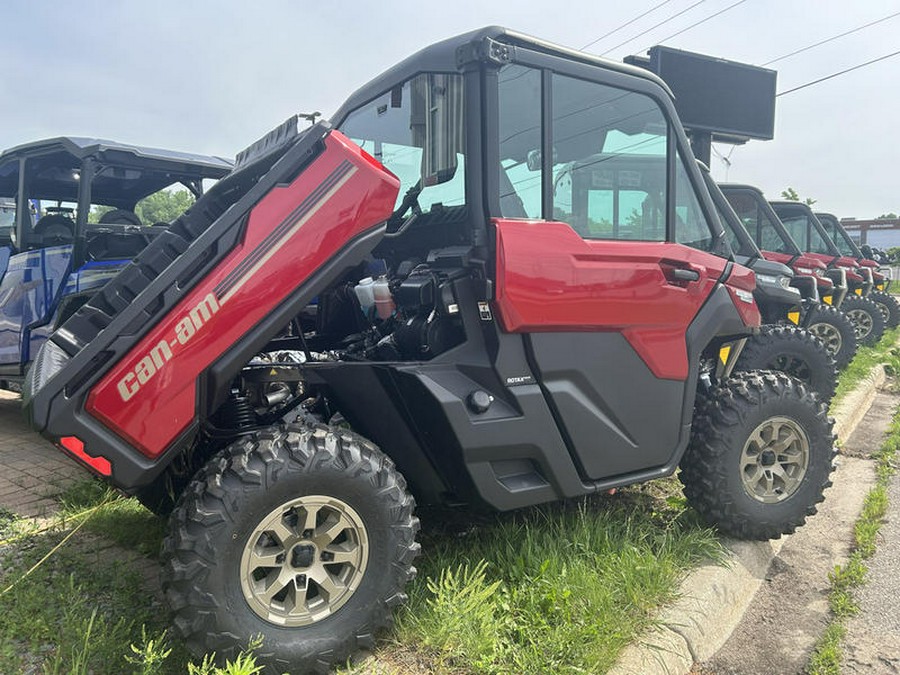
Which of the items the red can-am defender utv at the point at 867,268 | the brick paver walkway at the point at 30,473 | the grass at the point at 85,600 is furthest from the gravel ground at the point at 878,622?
the red can-am defender utv at the point at 867,268

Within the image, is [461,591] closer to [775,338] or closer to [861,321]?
[775,338]

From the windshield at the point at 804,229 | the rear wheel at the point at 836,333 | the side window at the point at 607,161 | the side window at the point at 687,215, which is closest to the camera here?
the side window at the point at 607,161

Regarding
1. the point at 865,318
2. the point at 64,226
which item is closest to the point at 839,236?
→ the point at 865,318

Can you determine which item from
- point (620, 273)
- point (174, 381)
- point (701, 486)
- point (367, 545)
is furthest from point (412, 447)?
point (701, 486)

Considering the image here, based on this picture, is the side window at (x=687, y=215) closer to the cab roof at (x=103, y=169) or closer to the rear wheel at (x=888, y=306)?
the cab roof at (x=103, y=169)

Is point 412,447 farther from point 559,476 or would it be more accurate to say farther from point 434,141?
point 434,141

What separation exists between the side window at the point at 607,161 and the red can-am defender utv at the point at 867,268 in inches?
384

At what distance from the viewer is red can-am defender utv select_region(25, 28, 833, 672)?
7.25ft

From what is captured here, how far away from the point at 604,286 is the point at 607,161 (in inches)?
24.6

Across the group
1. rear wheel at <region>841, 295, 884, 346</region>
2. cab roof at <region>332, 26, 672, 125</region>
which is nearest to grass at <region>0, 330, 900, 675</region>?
cab roof at <region>332, 26, 672, 125</region>

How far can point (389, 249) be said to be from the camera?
341 centimetres

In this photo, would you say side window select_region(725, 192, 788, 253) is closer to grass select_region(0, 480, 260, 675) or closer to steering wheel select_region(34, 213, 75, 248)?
steering wheel select_region(34, 213, 75, 248)

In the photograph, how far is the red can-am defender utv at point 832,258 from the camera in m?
10.4

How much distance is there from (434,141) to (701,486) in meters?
2.24
